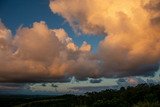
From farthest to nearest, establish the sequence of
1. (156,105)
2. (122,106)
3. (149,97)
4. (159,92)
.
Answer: (159,92) → (149,97) → (122,106) → (156,105)

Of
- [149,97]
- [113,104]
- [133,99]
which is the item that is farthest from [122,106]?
[133,99]

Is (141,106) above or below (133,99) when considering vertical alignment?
below

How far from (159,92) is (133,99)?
17.5 m

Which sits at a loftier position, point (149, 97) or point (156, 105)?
point (149, 97)

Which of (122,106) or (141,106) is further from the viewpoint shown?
(122,106)

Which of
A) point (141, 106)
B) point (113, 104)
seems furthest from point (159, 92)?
point (141, 106)

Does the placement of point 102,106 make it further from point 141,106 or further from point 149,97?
point 141,106

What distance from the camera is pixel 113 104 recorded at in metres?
138

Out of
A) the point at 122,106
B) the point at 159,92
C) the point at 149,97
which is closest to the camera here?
the point at 122,106

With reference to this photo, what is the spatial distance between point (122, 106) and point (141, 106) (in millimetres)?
57124

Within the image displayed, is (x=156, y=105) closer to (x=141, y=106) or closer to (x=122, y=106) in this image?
(x=141, y=106)

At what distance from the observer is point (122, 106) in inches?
5098

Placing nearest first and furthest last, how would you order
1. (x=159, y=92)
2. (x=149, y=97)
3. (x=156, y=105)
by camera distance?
(x=156, y=105)
(x=149, y=97)
(x=159, y=92)

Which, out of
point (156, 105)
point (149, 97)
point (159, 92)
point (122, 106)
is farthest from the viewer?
point (159, 92)
